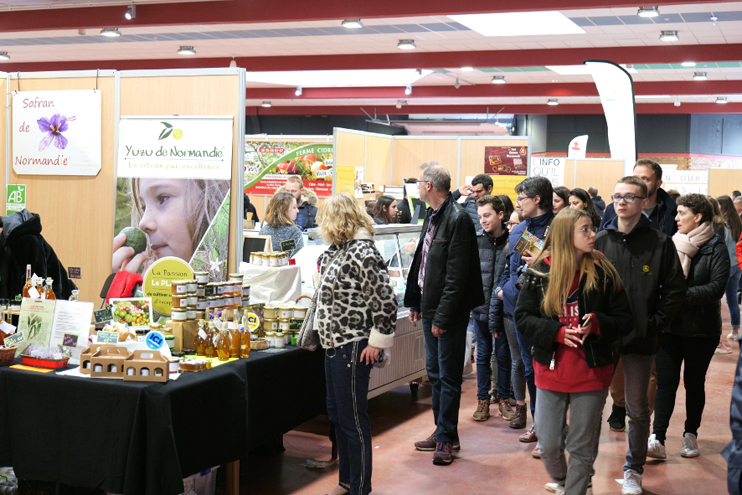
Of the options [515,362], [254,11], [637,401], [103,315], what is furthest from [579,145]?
[103,315]

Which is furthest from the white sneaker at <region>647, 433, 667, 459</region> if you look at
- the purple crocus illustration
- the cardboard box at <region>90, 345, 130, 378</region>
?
the purple crocus illustration

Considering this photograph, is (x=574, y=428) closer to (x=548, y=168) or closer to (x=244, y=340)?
(x=244, y=340)

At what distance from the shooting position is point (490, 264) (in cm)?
502

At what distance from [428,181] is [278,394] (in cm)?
145

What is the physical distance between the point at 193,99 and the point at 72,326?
1680mm

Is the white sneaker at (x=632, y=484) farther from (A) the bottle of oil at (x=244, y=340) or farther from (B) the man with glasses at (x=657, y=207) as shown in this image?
(A) the bottle of oil at (x=244, y=340)

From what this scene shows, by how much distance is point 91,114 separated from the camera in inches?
184

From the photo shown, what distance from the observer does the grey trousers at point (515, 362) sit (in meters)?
4.74

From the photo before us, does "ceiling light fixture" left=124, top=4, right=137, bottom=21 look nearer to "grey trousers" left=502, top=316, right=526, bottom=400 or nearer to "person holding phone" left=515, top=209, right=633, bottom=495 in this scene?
"grey trousers" left=502, top=316, right=526, bottom=400

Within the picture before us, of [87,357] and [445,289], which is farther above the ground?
[445,289]

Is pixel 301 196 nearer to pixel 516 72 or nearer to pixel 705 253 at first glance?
pixel 705 253

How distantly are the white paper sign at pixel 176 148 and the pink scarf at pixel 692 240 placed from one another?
2622 millimetres

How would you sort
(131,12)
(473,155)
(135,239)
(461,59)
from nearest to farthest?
(135,239)
(131,12)
(473,155)
(461,59)

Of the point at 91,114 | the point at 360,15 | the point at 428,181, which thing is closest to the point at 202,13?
the point at 360,15
